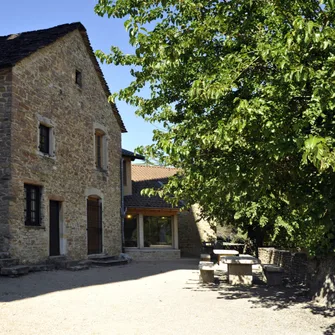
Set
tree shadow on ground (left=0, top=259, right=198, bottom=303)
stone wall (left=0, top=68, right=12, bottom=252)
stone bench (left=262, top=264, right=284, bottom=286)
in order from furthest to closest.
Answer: stone wall (left=0, top=68, right=12, bottom=252) → stone bench (left=262, top=264, right=284, bottom=286) → tree shadow on ground (left=0, top=259, right=198, bottom=303)

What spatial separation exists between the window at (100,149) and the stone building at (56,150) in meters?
0.04

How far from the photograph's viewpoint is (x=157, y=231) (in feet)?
71.6

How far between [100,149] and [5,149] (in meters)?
6.47

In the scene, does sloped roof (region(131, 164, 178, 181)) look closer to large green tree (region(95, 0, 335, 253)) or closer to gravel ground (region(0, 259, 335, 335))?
gravel ground (region(0, 259, 335, 335))

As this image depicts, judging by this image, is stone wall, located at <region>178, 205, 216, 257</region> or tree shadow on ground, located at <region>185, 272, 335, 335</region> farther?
stone wall, located at <region>178, 205, 216, 257</region>

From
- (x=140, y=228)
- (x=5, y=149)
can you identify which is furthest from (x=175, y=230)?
(x=5, y=149)

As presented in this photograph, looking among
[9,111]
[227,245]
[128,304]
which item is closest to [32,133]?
[9,111]

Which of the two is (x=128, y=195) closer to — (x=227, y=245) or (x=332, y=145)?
(x=227, y=245)

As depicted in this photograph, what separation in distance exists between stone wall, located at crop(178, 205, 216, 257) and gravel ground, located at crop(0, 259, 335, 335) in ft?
48.0

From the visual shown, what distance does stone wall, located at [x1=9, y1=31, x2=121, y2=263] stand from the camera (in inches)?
478

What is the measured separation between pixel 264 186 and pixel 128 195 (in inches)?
621

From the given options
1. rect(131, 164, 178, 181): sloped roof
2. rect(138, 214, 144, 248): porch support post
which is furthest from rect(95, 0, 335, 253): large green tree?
rect(131, 164, 178, 181): sloped roof

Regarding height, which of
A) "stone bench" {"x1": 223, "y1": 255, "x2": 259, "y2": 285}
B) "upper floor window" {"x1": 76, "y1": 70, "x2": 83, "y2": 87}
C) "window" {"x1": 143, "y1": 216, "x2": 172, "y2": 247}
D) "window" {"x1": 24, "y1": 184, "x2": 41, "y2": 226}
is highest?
"upper floor window" {"x1": 76, "y1": 70, "x2": 83, "y2": 87}

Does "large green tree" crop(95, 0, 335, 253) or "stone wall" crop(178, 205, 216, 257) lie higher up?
"large green tree" crop(95, 0, 335, 253)
